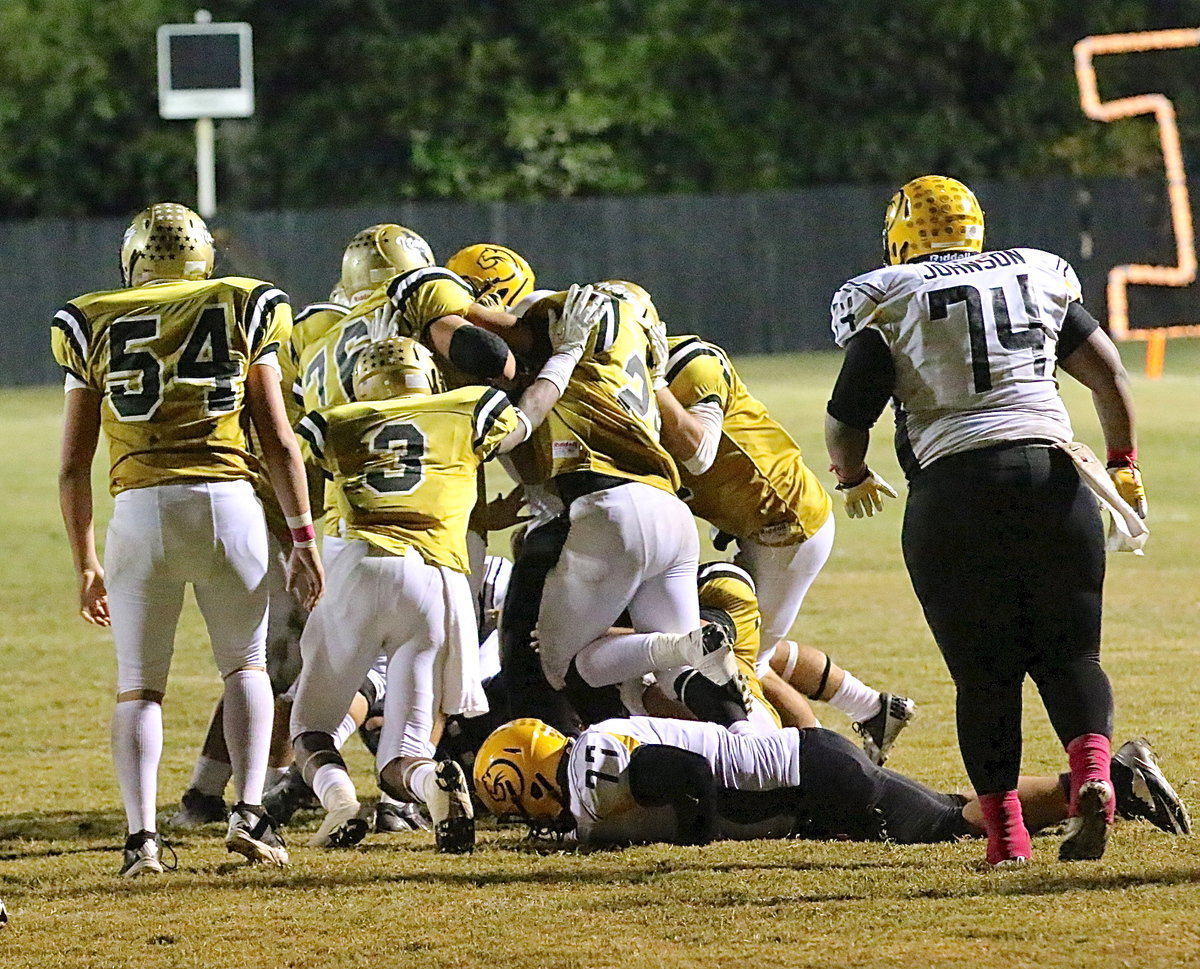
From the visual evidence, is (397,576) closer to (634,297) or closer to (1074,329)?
(634,297)

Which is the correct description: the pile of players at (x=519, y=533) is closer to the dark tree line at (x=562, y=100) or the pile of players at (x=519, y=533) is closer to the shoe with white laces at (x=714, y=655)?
the shoe with white laces at (x=714, y=655)

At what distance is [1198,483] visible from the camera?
15359 mm

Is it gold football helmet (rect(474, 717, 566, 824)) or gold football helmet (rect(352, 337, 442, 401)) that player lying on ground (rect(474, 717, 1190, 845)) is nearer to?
gold football helmet (rect(474, 717, 566, 824))

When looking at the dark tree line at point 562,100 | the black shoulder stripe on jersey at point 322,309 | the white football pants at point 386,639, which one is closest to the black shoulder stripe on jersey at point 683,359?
the black shoulder stripe on jersey at point 322,309

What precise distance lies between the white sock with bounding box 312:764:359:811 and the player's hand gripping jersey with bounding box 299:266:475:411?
116 centimetres

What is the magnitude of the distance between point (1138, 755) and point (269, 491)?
8.68 ft

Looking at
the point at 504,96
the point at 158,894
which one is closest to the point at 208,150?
the point at 504,96

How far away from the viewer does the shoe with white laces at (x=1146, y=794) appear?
5.35m

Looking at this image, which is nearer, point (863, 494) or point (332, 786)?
point (863, 494)

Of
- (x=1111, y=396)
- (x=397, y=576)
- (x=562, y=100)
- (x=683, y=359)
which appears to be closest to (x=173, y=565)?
(x=397, y=576)

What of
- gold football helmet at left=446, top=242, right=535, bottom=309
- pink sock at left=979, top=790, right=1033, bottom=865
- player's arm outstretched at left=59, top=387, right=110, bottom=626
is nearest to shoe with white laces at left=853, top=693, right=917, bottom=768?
gold football helmet at left=446, top=242, right=535, bottom=309

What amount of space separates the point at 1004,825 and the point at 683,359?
222cm

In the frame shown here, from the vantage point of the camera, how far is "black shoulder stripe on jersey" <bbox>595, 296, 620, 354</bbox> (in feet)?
21.0

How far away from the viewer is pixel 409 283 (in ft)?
20.6
